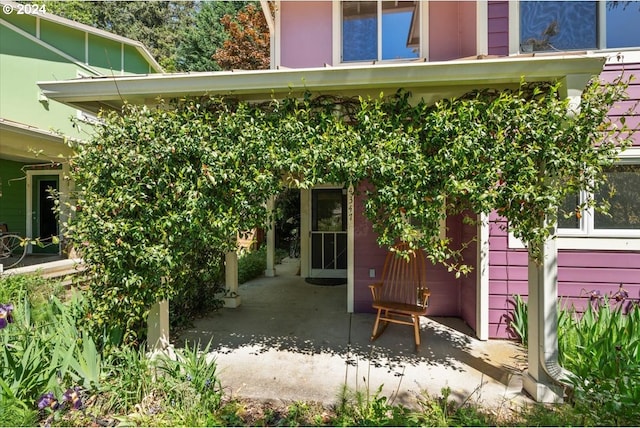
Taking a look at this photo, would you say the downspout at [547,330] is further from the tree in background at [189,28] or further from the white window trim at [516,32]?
the tree in background at [189,28]

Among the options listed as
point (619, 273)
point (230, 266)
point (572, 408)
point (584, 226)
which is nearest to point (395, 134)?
point (572, 408)

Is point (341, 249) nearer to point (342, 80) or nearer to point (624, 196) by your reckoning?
point (624, 196)

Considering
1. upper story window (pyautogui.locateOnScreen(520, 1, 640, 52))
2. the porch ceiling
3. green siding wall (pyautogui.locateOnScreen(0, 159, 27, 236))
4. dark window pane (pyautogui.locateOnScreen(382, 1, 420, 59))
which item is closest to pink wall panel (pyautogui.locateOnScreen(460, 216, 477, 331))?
the porch ceiling

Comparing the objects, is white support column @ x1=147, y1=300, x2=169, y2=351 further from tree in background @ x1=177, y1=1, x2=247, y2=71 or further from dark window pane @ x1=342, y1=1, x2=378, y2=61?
tree in background @ x1=177, y1=1, x2=247, y2=71

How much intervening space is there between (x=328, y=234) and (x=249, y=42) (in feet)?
34.1

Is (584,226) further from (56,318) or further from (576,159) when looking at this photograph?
(56,318)

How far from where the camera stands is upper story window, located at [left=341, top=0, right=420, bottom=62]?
191 inches

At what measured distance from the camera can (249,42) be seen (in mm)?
13477

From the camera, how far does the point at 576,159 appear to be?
2.48 meters

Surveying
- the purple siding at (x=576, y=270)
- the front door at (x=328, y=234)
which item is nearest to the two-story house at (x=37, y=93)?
the front door at (x=328, y=234)

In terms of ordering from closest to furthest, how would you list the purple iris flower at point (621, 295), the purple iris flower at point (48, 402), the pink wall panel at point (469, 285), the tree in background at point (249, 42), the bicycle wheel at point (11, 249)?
the purple iris flower at point (48, 402)
the purple iris flower at point (621, 295)
the pink wall panel at point (469, 285)
the bicycle wheel at point (11, 249)
the tree in background at point (249, 42)

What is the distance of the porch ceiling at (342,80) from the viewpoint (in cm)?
262

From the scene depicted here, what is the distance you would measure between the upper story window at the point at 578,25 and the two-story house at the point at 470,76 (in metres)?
0.01

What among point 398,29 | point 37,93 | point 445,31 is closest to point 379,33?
point 398,29
